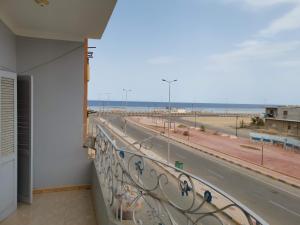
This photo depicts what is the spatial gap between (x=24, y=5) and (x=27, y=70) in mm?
1486

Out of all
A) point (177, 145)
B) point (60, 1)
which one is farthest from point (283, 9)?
point (60, 1)

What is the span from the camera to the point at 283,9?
17.3 metres

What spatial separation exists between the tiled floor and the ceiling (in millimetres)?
2510

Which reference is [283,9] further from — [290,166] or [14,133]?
[14,133]

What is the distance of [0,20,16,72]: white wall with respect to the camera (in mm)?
3568

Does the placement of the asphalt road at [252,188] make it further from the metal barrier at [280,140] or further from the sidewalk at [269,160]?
the metal barrier at [280,140]

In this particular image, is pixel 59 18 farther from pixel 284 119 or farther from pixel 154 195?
pixel 284 119

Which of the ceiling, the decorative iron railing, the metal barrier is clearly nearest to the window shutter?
the ceiling

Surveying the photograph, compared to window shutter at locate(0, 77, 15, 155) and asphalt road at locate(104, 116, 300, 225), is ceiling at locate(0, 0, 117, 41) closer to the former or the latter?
window shutter at locate(0, 77, 15, 155)

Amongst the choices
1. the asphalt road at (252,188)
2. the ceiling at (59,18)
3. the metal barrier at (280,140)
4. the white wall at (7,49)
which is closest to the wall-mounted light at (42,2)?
the ceiling at (59,18)

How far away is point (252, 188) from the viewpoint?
44.4 ft

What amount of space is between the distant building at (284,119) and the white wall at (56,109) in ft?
122

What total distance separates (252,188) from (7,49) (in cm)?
1275

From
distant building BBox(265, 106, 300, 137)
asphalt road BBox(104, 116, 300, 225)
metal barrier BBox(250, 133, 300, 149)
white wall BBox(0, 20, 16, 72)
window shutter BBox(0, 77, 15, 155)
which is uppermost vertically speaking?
white wall BBox(0, 20, 16, 72)
